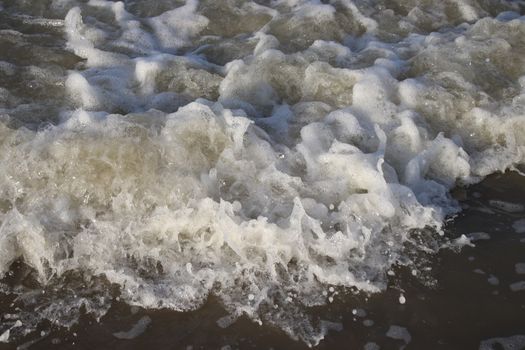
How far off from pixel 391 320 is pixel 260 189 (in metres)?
1.21

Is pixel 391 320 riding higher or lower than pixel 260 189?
lower

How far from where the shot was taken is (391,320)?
120 inches

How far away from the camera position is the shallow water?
3062 mm

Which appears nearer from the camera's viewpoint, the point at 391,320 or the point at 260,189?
the point at 391,320

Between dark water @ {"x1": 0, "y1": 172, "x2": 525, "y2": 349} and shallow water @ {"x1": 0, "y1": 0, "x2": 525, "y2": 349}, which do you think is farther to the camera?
shallow water @ {"x1": 0, "y1": 0, "x2": 525, "y2": 349}

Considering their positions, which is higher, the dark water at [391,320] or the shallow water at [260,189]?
the shallow water at [260,189]

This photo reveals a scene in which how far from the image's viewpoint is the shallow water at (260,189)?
10.0ft

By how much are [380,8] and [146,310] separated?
4745 millimetres

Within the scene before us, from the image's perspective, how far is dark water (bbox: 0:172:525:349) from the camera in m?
2.91

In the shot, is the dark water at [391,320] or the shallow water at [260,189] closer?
the dark water at [391,320]

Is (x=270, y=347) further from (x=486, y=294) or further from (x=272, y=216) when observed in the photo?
(x=486, y=294)

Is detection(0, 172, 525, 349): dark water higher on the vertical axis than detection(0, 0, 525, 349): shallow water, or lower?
lower

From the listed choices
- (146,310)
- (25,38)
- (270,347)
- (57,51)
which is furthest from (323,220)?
(25,38)

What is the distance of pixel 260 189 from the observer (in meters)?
3.77
